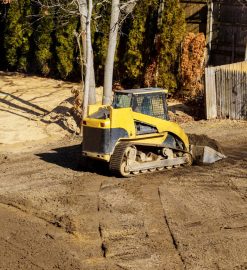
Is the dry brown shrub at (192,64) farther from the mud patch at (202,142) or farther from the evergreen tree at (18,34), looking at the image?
the evergreen tree at (18,34)

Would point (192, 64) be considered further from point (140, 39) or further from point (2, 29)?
point (2, 29)

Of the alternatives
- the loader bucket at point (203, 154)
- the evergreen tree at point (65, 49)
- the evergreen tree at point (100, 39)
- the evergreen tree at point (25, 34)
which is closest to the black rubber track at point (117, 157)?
the loader bucket at point (203, 154)

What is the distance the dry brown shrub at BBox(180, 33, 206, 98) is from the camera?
899 inches

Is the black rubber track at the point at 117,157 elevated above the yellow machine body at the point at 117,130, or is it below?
below

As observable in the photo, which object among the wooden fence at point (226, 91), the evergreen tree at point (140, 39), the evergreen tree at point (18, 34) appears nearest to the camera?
the wooden fence at point (226, 91)

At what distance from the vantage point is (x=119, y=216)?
11.5m

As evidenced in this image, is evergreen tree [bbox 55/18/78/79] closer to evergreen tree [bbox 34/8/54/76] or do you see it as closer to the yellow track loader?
evergreen tree [bbox 34/8/54/76]

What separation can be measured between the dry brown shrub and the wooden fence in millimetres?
1825

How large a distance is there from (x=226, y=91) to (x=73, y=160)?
7.04m

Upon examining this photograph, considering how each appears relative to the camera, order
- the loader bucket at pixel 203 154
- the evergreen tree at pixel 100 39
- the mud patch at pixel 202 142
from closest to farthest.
A: the loader bucket at pixel 203 154, the mud patch at pixel 202 142, the evergreen tree at pixel 100 39

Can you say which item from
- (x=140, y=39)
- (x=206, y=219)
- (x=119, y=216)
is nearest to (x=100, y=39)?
(x=140, y=39)

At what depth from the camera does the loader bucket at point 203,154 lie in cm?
1529

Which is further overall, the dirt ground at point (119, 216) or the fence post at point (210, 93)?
the fence post at point (210, 93)

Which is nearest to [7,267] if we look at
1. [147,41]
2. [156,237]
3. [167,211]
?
[156,237]
